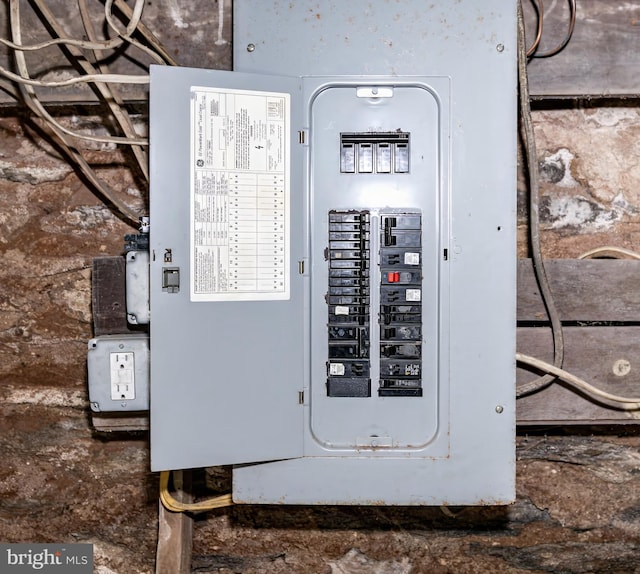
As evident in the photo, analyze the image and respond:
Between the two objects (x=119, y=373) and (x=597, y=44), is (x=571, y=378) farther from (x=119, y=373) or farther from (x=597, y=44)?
(x=119, y=373)

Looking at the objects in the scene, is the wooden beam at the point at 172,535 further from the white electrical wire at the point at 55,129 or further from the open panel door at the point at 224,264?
the white electrical wire at the point at 55,129

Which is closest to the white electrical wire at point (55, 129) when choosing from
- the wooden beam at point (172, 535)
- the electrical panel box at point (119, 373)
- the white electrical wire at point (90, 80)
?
the white electrical wire at point (90, 80)

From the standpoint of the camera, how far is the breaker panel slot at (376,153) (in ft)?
3.27

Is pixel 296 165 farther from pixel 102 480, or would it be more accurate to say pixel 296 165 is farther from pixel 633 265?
pixel 102 480

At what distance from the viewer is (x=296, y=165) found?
39.0 inches

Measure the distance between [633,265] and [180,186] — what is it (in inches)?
36.0

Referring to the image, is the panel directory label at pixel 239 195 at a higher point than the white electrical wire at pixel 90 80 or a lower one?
lower

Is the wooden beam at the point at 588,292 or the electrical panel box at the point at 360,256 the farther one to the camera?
the wooden beam at the point at 588,292

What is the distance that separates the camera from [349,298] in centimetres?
100

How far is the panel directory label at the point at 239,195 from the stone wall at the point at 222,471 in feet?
1.33

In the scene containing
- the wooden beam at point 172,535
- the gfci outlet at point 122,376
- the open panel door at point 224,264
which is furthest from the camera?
the wooden beam at point 172,535

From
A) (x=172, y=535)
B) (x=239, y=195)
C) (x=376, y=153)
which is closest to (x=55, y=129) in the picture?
(x=239, y=195)

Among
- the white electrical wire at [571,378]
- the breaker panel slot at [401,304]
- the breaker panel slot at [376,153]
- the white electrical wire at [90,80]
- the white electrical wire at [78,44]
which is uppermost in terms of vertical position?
the white electrical wire at [78,44]

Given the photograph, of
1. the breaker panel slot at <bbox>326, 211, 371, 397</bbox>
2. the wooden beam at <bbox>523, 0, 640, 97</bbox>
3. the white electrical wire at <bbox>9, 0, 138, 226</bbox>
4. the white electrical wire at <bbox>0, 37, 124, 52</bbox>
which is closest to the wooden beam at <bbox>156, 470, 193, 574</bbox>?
the breaker panel slot at <bbox>326, 211, 371, 397</bbox>
